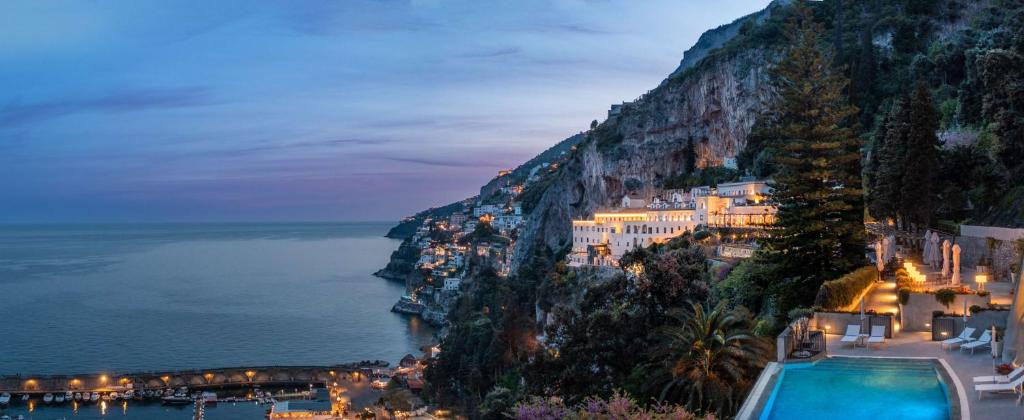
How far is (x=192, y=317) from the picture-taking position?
69312 mm

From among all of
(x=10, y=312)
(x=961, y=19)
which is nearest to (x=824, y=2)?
(x=961, y=19)

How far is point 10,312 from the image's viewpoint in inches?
2790

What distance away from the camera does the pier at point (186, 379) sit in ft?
140

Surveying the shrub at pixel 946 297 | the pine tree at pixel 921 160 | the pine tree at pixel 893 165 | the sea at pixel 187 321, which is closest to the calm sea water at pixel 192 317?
the sea at pixel 187 321

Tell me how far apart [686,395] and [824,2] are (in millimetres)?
53257

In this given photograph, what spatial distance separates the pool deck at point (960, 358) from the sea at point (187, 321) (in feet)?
108

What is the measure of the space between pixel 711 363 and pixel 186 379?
39.1 meters

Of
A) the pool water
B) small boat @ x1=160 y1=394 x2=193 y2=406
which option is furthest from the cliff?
the pool water

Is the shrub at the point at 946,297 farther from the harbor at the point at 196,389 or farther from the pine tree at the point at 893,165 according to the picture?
the harbor at the point at 196,389

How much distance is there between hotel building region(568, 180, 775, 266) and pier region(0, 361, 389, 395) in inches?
624

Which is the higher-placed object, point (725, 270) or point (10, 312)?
point (725, 270)

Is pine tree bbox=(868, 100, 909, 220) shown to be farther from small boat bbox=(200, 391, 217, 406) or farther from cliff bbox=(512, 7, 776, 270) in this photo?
small boat bbox=(200, 391, 217, 406)

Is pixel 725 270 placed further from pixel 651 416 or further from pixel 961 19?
pixel 961 19

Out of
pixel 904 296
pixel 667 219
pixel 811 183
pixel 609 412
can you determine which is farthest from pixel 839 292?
pixel 667 219
